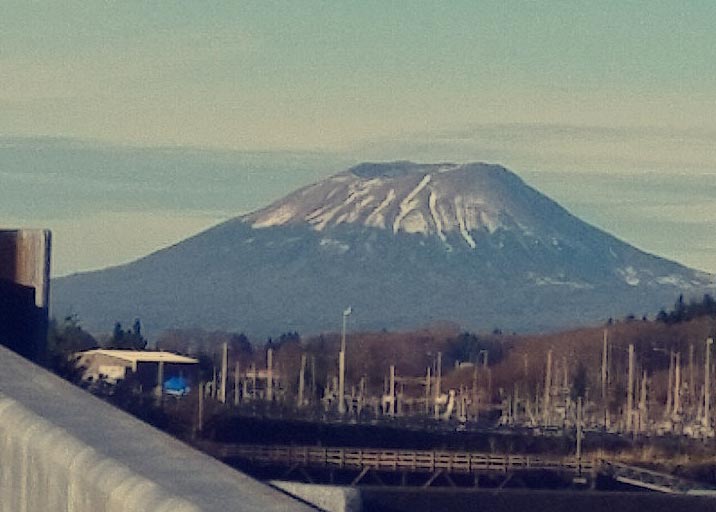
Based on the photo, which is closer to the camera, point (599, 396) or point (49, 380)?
point (49, 380)

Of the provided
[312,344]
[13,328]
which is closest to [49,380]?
[13,328]

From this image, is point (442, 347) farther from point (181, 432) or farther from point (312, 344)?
point (181, 432)

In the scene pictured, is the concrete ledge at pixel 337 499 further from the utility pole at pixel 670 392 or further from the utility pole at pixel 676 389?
the utility pole at pixel 670 392

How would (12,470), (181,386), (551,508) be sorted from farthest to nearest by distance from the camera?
(181,386) → (551,508) → (12,470)

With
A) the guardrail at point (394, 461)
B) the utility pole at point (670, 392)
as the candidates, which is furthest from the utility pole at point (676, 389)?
the guardrail at point (394, 461)

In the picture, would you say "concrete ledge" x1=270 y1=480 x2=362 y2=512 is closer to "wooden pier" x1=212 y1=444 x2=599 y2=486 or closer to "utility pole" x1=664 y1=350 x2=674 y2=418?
"wooden pier" x1=212 y1=444 x2=599 y2=486
